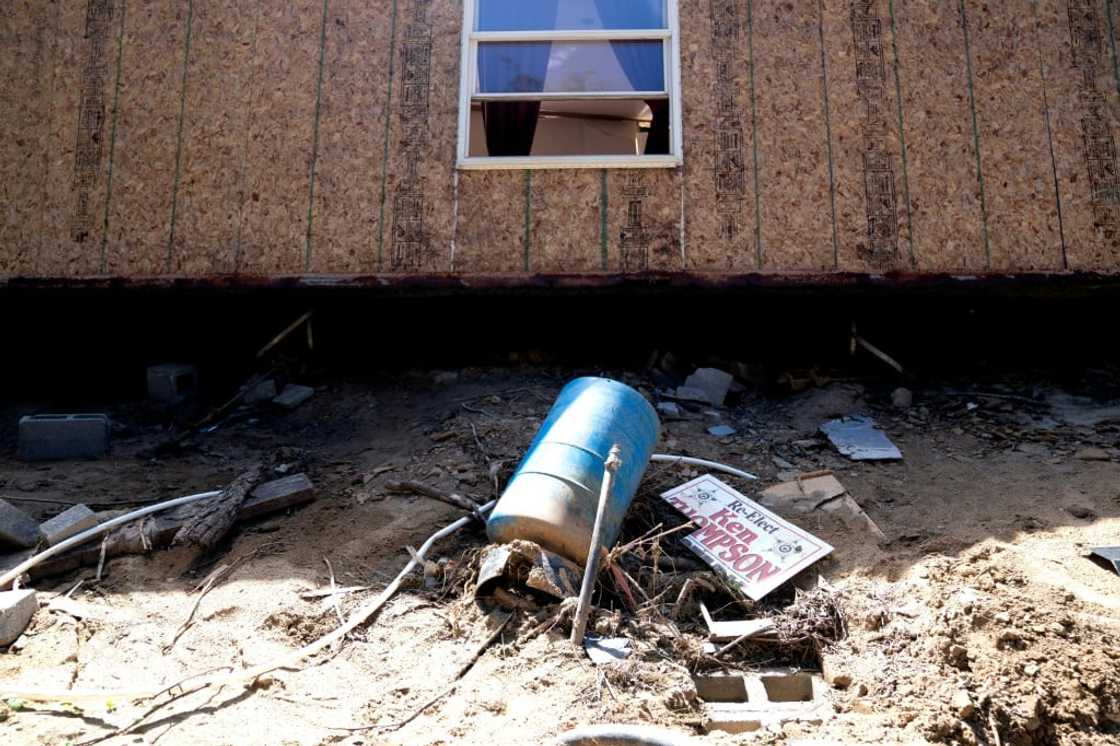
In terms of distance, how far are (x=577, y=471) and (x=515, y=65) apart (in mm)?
4521

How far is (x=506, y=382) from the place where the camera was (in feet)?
20.1

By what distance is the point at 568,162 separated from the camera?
6.28m

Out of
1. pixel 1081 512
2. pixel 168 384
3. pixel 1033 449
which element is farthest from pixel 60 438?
pixel 1033 449

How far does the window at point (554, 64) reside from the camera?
6.45 meters

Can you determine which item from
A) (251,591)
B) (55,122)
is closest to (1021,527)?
(251,591)

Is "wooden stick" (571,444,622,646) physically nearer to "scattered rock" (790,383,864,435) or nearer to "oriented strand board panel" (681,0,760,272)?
"scattered rock" (790,383,864,435)

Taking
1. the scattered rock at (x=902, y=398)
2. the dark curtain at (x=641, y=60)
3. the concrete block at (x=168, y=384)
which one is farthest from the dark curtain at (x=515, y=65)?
the scattered rock at (x=902, y=398)

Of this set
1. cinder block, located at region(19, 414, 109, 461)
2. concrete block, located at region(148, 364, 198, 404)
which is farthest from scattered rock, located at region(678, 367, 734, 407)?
cinder block, located at region(19, 414, 109, 461)

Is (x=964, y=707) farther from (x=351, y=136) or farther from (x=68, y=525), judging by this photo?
(x=351, y=136)

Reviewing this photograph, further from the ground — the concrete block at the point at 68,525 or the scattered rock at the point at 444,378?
the scattered rock at the point at 444,378

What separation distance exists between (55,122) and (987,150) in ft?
27.7

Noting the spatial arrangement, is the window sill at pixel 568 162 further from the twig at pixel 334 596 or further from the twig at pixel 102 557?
the twig at pixel 102 557

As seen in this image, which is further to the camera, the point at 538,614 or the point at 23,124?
the point at 23,124

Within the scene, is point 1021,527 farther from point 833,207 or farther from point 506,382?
point 506,382
